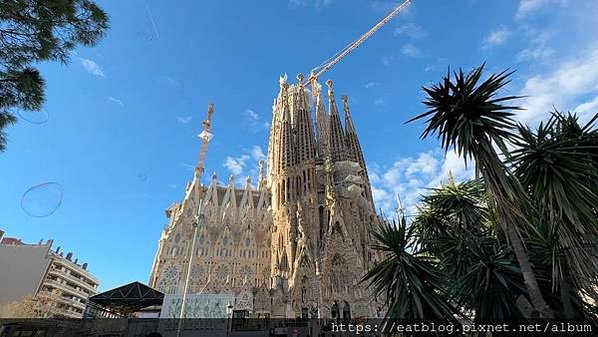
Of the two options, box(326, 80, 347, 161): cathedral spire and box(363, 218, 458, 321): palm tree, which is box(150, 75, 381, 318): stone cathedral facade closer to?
box(326, 80, 347, 161): cathedral spire

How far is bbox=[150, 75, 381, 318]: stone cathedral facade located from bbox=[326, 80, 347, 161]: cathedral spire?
0.73 ft

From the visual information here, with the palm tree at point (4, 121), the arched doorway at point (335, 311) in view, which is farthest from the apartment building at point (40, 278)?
the palm tree at point (4, 121)

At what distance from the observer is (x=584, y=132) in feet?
31.0

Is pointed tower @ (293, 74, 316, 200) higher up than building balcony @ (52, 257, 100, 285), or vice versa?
pointed tower @ (293, 74, 316, 200)

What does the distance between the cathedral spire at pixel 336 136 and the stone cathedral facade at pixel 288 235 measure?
22 cm

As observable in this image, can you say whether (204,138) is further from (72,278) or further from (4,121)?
(4,121)

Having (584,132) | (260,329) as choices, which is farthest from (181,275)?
(584,132)

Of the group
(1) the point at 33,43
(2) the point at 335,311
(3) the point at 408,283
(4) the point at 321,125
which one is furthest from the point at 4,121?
(4) the point at 321,125

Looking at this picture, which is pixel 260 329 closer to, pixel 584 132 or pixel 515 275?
pixel 515 275

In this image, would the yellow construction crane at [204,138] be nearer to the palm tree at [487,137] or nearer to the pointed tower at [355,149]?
the pointed tower at [355,149]

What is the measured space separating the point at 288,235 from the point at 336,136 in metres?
25.9

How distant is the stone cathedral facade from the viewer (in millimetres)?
41062

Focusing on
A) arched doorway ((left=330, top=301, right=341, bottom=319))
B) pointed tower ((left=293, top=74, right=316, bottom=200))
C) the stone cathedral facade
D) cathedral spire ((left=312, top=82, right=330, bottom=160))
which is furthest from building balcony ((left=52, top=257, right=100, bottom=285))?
cathedral spire ((left=312, top=82, right=330, bottom=160))

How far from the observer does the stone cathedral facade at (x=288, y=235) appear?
135 feet
